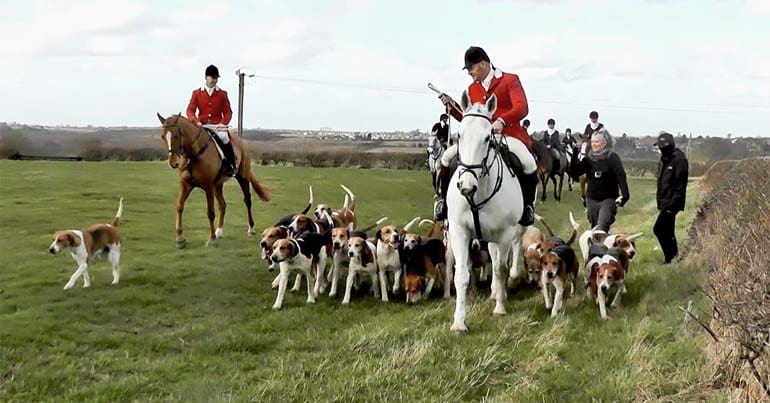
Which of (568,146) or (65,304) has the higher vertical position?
(568,146)

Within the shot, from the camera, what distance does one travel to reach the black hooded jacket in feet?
32.0

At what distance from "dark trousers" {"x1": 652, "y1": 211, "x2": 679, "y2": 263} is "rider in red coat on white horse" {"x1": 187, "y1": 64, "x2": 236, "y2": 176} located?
6.66 meters

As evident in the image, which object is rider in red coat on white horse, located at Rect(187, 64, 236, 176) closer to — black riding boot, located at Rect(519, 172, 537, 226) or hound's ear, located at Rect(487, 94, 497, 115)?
black riding boot, located at Rect(519, 172, 537, 226)

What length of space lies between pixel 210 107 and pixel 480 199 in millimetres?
6626

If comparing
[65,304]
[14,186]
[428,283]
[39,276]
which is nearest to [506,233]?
[428,283]

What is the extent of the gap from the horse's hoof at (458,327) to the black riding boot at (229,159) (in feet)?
20.7

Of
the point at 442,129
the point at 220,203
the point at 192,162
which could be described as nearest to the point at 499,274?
the point at 192,162

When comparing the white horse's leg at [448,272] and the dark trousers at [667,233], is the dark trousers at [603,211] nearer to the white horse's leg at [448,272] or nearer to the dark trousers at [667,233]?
the dark trousers at [667,233]

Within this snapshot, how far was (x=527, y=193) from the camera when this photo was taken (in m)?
8.02

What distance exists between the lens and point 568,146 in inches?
900

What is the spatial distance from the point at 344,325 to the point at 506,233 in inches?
72.8

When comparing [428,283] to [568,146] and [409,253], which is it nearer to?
[409,253]

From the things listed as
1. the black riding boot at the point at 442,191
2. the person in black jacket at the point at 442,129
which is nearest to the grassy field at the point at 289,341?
the black riding boot at the point at 442,191

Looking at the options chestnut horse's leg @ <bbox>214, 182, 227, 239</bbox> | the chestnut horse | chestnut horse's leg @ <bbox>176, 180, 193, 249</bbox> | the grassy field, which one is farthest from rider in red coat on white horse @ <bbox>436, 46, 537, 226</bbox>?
chestnut horse's leg @ <bbox>214, 182, 227, 239</bbox>
